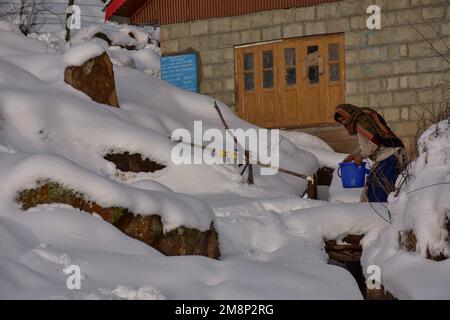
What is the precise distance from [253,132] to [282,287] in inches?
321

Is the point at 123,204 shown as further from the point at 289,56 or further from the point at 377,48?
the point at 289,56

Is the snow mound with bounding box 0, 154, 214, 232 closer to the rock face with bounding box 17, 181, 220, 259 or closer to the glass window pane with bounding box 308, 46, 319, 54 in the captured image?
the rock face with bounding box 17, 181, 220, 259

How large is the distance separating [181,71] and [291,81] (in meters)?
2.30

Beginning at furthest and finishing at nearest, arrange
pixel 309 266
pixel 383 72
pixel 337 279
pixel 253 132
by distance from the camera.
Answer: pixel 383 72 < pixel 253 132 < pixel 309 266 < pixel 337 279

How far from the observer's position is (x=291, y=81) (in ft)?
47.2

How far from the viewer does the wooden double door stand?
46.3 ft

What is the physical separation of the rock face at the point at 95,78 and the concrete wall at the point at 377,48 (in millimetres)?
3741

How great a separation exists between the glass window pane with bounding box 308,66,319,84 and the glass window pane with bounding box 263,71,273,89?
727 millimetres

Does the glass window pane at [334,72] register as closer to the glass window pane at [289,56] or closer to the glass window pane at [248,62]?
the glass window pane at [289,56]

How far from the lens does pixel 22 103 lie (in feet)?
34.1

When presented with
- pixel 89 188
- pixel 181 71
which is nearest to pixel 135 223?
pixel 89 188

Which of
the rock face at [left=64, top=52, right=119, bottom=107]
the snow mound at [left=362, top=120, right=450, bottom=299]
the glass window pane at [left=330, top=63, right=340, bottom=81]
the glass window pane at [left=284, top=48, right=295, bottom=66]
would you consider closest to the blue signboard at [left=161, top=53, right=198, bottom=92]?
the glass window pane at [left=284, top=48, right=295, bottom=66]
